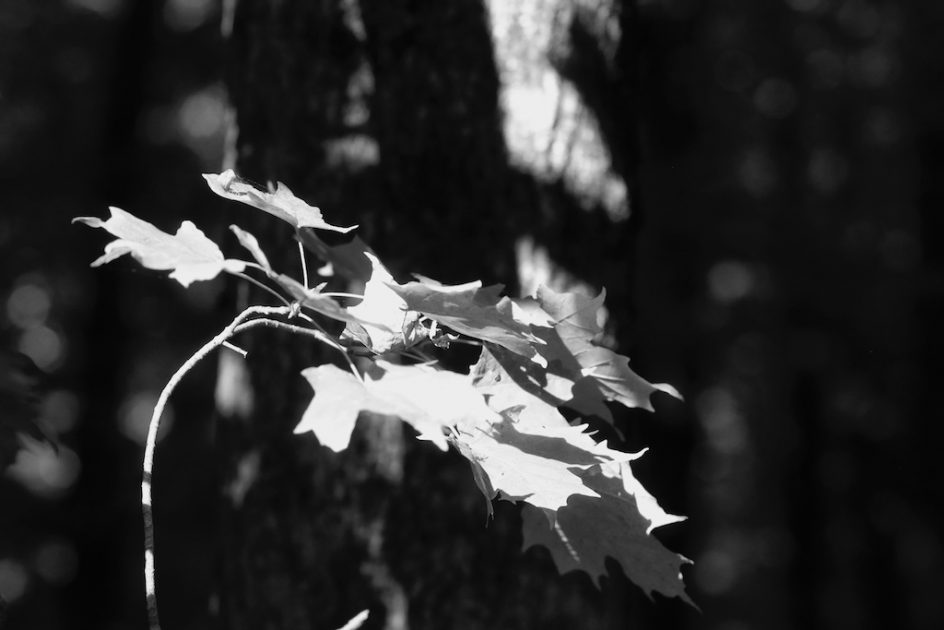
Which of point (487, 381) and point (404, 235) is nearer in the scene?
point (487, 381)

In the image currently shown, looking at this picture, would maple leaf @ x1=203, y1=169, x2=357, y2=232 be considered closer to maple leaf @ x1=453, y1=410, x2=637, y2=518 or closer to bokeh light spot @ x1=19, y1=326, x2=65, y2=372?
maple leaf @ x1=453, y1=410, x2=637, y2=518

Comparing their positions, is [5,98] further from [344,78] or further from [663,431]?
[344,78]

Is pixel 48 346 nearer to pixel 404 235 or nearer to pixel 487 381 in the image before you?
pixel 404 235

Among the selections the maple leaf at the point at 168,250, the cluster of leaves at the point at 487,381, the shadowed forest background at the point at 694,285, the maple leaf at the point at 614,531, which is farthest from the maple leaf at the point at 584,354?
the shadowed forest background at the point at 694,285

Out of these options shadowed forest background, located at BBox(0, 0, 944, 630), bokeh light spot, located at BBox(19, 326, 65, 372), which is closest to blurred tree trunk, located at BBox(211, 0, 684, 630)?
shadowed forest background, located at BBox(0, 0, 944, 630)

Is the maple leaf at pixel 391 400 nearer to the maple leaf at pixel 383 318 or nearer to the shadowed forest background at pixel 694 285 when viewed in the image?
the maple leaf at pixel 383 318

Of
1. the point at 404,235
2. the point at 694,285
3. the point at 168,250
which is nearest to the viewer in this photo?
the point at 168,250

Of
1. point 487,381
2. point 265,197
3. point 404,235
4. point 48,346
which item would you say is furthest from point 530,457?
point 48,346

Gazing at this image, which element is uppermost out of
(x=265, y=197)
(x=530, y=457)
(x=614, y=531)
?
(x=265, y=197)
